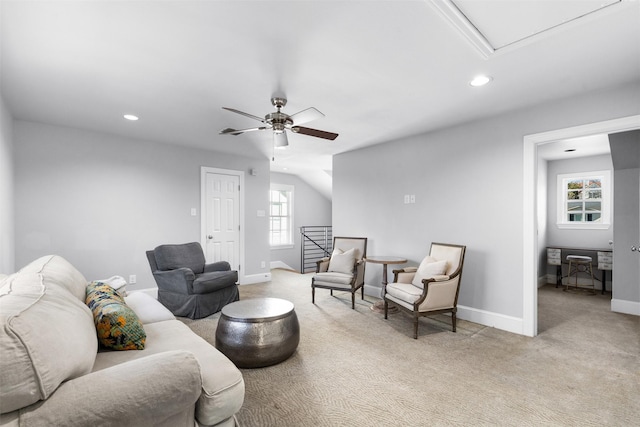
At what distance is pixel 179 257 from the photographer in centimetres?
415

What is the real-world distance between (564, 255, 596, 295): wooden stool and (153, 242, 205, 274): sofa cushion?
610cm

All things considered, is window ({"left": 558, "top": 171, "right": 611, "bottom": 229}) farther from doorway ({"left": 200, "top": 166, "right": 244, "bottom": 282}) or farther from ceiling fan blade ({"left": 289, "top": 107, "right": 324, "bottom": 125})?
doorway ({"left": 200, "top": 166, "right": 244, "bottom": 282})

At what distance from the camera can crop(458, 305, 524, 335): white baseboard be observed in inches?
132

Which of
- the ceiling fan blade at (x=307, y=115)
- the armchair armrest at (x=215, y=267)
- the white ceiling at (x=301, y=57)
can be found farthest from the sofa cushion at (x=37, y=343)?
the armchair armrest at (x=215, y=267)

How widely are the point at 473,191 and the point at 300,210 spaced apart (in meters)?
5.65

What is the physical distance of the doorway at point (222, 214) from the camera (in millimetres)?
5434

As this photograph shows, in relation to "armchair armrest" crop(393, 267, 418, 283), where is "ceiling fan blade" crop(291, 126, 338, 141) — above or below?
above

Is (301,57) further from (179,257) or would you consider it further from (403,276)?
(179,257)

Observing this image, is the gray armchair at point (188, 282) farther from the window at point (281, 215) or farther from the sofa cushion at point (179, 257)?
the window at point (281, 215)

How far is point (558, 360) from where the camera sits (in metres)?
2.69

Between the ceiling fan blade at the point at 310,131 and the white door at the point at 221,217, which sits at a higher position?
the ceiling fan blade at the point at 310,131

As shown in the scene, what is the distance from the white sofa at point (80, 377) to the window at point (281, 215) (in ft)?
22.3

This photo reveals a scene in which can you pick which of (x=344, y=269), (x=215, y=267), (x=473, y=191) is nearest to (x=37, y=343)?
(x=215, y=267)

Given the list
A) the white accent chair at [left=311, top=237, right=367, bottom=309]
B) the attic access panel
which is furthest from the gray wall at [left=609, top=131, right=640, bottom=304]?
the white accent chair at [left=311, top=237, right=367, bottom=309]
